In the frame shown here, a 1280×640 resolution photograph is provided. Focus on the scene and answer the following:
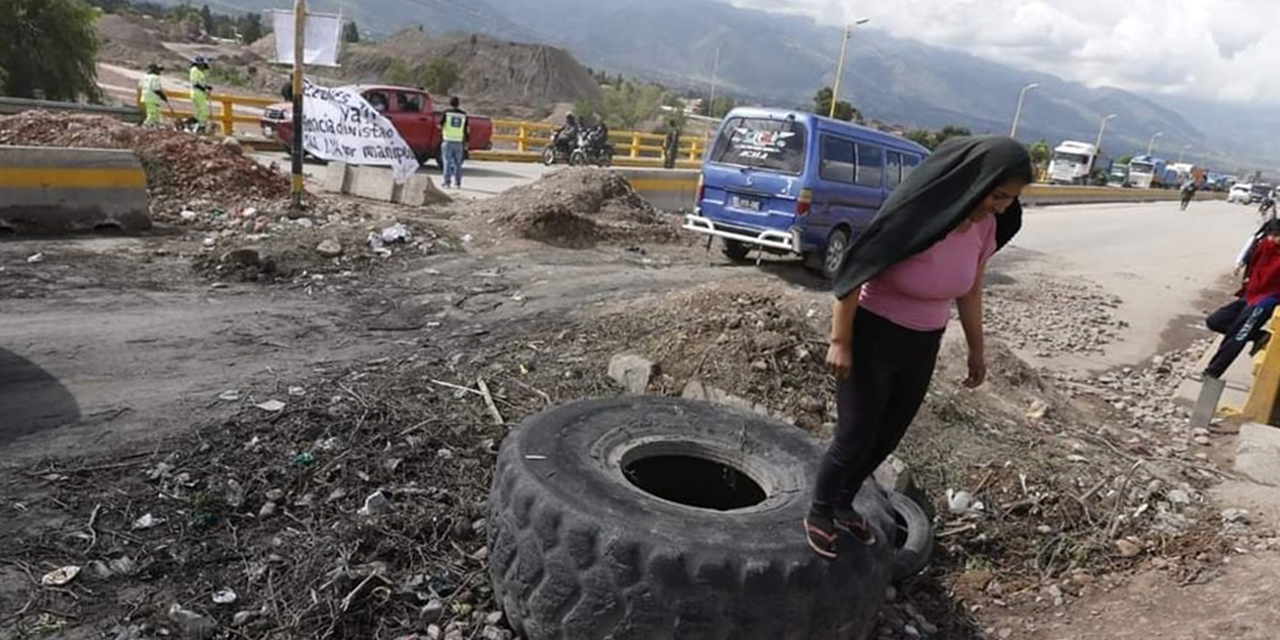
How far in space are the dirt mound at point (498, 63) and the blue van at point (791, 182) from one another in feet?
227

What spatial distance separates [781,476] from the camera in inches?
137

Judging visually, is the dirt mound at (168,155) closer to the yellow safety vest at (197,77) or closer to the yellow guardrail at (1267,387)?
the yellow safety vest at (197,77)

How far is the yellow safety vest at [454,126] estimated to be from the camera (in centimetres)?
1548

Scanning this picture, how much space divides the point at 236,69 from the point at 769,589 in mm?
59761

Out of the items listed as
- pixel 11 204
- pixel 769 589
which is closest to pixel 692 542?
pixel 769 589

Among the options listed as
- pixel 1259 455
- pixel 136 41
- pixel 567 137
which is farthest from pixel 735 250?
pixel 136 41

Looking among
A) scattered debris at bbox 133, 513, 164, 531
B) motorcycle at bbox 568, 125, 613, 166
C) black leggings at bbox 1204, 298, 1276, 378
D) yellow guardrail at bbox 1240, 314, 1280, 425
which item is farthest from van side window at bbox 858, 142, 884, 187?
motorcycle at bbox 568, 125, 613, 166

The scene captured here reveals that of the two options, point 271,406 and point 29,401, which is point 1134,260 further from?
point 29,401

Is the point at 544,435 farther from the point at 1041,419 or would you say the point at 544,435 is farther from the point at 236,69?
the point at 236,69

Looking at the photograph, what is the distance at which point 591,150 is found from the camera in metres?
24.0

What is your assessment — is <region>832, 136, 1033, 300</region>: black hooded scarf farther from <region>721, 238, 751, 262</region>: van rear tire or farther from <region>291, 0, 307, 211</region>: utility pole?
<region>291, 0, 307, 211</region>: utility pole

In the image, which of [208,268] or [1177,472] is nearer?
[1177,472]

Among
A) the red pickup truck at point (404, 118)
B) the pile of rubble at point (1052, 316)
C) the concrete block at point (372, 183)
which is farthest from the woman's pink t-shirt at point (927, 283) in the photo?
the red pickup truck at point (404, 118)

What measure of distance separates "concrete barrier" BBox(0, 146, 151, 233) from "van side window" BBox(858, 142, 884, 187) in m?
8.56
